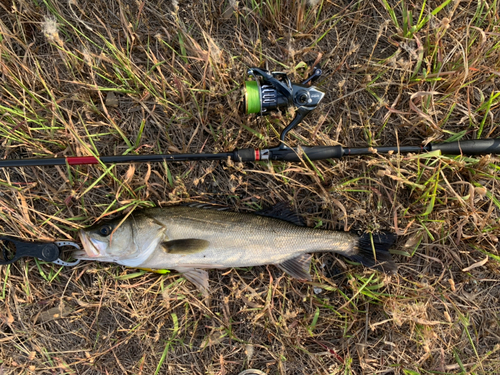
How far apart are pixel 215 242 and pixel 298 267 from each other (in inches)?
32.6

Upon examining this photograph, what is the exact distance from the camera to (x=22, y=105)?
2980mm

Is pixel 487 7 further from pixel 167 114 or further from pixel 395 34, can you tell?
pixel 167 114

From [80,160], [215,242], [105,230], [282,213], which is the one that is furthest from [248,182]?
[80,160]

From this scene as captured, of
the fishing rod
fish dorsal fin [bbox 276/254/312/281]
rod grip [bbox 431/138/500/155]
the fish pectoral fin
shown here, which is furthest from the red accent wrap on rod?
rod grip [bbox 431/138/500/155]

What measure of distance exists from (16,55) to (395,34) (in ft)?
11.9

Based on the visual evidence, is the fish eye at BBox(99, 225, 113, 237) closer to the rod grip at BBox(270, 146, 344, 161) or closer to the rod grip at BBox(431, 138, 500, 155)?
the rod grip at BBox(270, 146, 344, 161)

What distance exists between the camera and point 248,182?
10.1ft

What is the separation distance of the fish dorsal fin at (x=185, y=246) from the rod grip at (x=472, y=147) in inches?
87.1

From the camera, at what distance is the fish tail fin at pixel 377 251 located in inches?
117

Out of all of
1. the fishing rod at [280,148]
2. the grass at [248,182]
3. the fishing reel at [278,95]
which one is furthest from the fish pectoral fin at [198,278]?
the fishing reel at [278,95]

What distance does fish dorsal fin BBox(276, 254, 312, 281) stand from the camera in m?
3.01

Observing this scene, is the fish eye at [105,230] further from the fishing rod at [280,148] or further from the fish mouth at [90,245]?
the fishing rod at [280,148]

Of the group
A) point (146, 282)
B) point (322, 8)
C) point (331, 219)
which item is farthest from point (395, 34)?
point (146, 282)

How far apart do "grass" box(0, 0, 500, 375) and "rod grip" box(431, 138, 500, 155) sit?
0.20 meters
